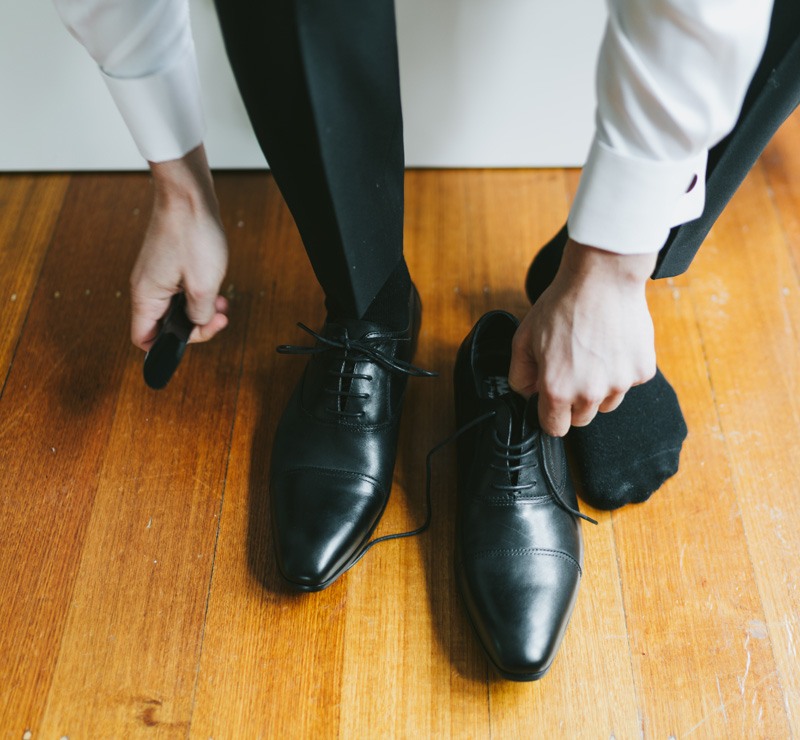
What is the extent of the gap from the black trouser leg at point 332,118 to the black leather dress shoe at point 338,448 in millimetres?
96

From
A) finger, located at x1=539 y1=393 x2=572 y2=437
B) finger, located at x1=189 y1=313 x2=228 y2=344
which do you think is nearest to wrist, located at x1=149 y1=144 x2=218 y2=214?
finger, located at x1=189 y1=313 x2=228 y2=344

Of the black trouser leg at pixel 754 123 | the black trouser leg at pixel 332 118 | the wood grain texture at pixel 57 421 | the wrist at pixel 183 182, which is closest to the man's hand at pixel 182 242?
the wrist at pixel 183 182

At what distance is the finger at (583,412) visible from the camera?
56 centimetres

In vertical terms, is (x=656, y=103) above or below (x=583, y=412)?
above

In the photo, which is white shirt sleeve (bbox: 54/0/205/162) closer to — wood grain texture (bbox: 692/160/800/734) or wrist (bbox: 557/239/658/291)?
wrist (bbox: 557/239/658/291)

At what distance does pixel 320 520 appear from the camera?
66 cm

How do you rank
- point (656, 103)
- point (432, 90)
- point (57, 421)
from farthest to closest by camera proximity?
point (432, 90), point (57, 421), point (656, 103)

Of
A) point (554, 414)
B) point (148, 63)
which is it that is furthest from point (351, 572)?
point (148, 63)

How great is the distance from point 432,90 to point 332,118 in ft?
1.54

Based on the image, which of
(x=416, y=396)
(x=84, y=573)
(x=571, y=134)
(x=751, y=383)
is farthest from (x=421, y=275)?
(x=84, y=573)

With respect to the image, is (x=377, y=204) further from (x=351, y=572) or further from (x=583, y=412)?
(x=351, y=572)

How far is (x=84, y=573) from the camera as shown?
27.0 inches

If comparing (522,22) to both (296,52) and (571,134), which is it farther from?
(296,52)

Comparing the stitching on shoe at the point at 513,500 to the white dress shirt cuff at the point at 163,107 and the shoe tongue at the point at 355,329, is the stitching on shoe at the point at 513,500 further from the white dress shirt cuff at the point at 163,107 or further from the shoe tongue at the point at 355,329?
the white dress shirt cuff at the point at 163,107
